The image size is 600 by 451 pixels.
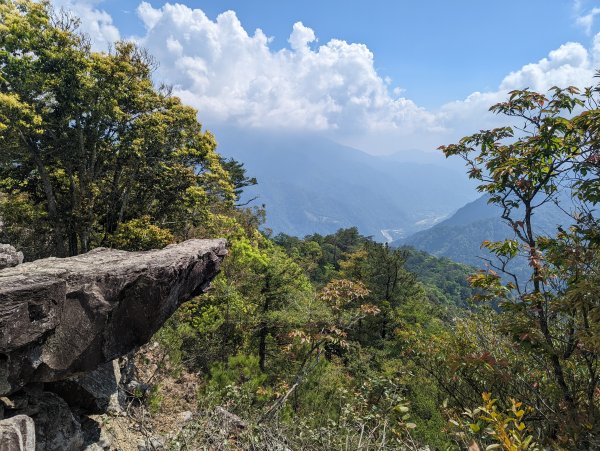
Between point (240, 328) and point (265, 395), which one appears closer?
point (265, 395)

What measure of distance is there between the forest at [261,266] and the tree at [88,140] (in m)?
0.08

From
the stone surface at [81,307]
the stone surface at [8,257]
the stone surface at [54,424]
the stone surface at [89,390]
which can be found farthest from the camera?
the stone surface at [89,390]

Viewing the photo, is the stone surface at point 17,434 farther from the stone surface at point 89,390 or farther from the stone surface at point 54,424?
the stone surface at point 89,390

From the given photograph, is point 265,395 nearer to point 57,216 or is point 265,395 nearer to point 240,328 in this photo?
point 240,328

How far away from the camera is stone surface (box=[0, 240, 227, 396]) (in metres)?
6.29

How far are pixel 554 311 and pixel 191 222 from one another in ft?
63.1

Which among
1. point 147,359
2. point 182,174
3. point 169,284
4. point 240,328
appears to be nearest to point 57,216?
point 182,174

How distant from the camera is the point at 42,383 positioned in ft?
24.5

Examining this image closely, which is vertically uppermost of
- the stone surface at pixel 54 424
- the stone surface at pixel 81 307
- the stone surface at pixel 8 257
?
the stone surface at pixel 8 257

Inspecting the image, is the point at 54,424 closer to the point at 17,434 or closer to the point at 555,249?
the point at 17,434

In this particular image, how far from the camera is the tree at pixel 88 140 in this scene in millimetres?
15672

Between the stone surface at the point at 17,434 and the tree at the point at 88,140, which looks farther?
the tree at the point at 88,140

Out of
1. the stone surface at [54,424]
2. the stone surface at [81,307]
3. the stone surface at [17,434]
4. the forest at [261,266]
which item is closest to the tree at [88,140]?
the forest at [261,266]

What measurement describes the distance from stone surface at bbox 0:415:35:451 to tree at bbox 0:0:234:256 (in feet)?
36.6
